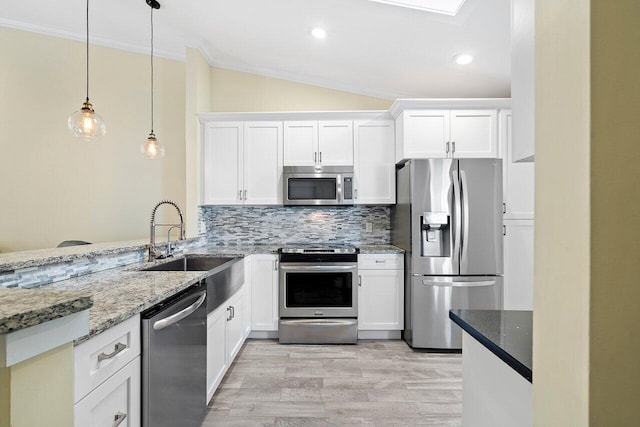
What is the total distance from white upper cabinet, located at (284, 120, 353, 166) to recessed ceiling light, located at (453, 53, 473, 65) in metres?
1.16

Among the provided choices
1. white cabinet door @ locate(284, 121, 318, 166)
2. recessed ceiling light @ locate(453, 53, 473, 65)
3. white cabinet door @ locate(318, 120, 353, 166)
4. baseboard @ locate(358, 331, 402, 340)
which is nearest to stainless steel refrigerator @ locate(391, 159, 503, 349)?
baseboard @ locate(358, 331, 402, 340)

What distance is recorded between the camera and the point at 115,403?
109cm

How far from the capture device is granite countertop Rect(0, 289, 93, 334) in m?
0.54

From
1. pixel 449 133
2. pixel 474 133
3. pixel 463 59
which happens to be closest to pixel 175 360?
pixel 449 133

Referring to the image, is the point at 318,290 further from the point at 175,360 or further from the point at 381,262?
the point at 175,360

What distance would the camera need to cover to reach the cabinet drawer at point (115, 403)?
0.95 metres

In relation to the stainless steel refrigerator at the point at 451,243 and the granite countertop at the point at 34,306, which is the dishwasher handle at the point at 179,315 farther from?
the stainless steel refrigerator at the point at 451,243

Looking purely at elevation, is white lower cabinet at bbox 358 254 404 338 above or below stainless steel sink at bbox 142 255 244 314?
below

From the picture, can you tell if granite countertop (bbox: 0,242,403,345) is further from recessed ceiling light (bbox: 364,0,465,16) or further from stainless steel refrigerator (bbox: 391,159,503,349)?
recessed ceiling light (bbox: 364,0,465,16)

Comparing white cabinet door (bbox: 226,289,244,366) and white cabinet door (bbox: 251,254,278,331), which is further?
white cabinet door (bbox: 251,254,278,331)

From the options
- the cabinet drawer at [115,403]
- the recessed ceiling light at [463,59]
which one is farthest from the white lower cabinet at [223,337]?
the recessed ceiling light at [463,59]

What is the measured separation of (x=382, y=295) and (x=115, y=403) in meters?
2.49

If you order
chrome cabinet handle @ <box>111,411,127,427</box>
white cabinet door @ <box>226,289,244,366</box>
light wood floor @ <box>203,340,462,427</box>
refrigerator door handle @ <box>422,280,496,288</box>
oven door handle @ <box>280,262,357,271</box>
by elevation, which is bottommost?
light wood floor @ <box>203,340,462,427</box>

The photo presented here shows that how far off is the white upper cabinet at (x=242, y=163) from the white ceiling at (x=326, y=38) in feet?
2.62
